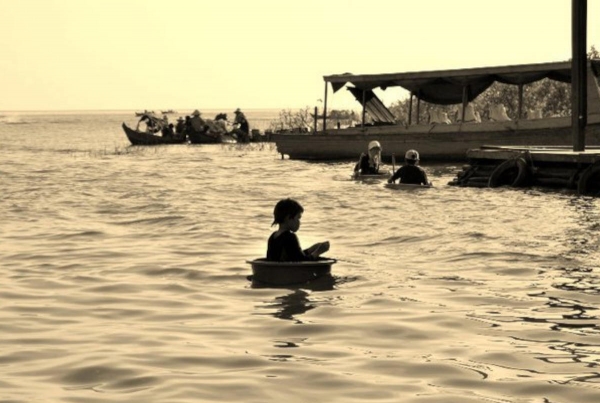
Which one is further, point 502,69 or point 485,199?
point 502,69

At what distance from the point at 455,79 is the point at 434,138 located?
2234 millimetres

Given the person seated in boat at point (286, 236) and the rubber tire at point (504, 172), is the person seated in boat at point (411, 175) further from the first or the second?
the person seated in boat at point (286, 236)

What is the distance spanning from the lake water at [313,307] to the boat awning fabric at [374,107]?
75.3 feet

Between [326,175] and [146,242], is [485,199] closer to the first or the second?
[146,242]

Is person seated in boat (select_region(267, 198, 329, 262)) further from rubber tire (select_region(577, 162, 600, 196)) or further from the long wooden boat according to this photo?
the long wooden boat

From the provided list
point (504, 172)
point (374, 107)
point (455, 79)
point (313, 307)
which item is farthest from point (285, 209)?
point (374, 107)

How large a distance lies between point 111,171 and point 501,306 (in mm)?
30699

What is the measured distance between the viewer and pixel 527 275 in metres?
13.0

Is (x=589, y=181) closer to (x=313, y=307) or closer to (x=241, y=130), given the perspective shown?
(x=313, y=307)

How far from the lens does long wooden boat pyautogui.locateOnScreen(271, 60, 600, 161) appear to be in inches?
1566

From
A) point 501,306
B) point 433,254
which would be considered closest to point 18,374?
point 501,306

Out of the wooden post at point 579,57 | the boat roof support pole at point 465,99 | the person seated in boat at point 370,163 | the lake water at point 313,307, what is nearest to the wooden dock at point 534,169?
the wooden post at point 579,57

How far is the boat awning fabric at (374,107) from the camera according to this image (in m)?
46.5

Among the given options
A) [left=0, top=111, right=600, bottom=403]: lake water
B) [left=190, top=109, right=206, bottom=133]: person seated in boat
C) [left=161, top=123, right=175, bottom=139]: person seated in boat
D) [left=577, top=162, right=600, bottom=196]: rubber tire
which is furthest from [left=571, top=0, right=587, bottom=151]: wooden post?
[left=161, top=123, right=175, bottom=139]: person seated in boat
